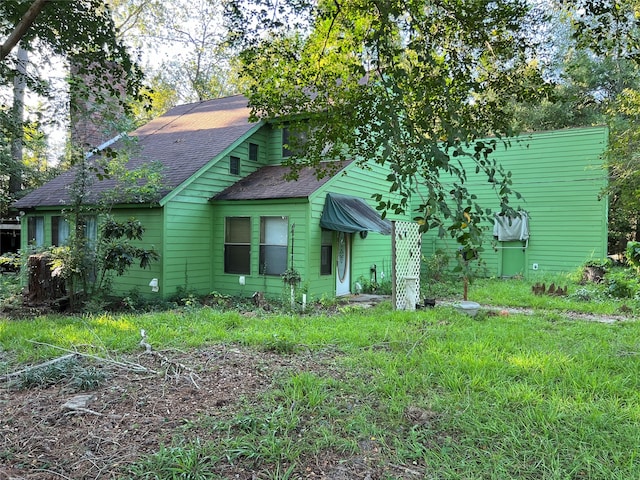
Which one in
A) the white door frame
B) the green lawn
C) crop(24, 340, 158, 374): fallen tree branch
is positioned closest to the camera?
the green lawn

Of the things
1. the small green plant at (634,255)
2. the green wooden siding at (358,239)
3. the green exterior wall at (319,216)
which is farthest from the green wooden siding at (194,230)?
the small green plant at (634,255)

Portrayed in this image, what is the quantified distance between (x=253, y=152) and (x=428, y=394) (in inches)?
354

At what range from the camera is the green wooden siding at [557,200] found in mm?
12523

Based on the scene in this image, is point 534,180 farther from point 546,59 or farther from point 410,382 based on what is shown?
point 410,382

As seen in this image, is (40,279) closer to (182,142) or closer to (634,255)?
(182,142)

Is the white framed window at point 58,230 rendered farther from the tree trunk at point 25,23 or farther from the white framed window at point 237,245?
the tree trunk at point 25,23

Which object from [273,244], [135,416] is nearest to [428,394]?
[135,416]

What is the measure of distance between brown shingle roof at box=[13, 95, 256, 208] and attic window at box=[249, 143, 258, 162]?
0.50 metres

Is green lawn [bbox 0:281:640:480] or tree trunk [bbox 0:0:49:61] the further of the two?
tree trunk [bbox 0:0:49:61]

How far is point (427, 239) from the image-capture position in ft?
47.7

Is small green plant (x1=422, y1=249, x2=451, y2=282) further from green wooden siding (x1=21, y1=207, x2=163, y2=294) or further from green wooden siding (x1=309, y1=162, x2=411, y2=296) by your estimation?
green wooden siding (x1=21, y1=207, x2=163, y2=294)

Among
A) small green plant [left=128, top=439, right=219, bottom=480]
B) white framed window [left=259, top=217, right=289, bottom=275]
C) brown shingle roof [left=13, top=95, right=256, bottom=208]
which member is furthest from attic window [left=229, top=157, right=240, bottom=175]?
small green plant [left=128, top=439, right=219, bottom=480]

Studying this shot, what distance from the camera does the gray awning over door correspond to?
9.37m

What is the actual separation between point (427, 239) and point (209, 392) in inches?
465
